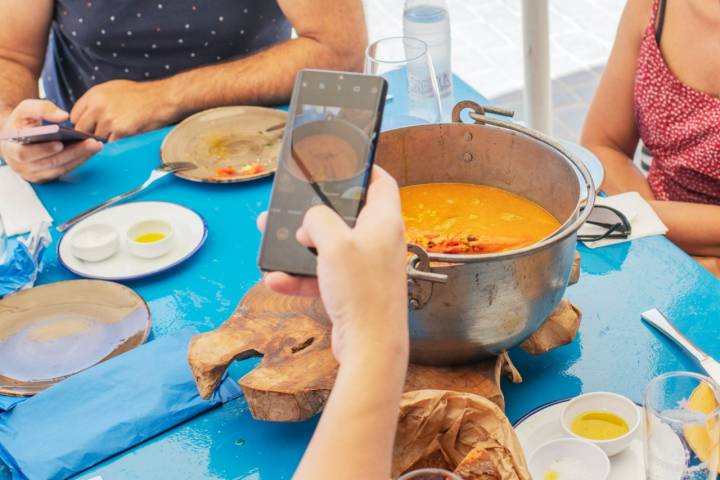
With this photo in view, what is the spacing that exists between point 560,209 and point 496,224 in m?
0.09

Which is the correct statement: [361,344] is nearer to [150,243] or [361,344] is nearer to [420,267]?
[420,267]

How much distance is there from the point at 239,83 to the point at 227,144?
9.6 inches

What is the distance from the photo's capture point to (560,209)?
122 cm

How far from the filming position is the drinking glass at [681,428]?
894mm

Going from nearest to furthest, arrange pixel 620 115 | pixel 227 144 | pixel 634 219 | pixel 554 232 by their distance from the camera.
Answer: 1. pixel 554 232
2. pixel 634 219
3. pixel 227 144
4. pixel 620 115

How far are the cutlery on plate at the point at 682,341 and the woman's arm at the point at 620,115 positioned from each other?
0.67m

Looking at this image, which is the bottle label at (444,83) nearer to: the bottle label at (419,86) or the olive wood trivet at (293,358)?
the bottle label at (419,86)

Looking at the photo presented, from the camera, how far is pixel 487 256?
0.98m

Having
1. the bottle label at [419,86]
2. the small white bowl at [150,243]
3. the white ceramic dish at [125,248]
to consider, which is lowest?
the white ceramic dish at [125,248]

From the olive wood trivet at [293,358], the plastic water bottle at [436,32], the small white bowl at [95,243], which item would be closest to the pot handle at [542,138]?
the olive wood trivet at [293,358]

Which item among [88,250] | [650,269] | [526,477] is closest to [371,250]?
[526,477]

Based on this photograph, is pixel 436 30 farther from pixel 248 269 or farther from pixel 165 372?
pixel 165 372

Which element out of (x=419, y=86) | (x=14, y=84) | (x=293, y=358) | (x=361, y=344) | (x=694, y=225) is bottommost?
(x=694, y=225)

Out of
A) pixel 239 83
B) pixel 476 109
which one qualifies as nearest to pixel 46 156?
pixel 239 83
